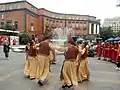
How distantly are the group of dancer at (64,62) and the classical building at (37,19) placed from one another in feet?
193

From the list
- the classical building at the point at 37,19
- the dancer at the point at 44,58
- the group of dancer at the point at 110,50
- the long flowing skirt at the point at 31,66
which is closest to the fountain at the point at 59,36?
the group of dancer at the point at 110,50

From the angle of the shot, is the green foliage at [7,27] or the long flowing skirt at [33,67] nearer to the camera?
the long flowing skirt at [33,67]

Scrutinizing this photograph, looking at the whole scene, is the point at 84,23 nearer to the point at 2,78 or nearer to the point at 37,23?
the point at 37,23

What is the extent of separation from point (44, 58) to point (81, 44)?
1.80m

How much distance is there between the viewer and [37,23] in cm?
8875

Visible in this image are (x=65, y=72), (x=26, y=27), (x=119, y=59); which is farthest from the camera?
(x=26, y=27)

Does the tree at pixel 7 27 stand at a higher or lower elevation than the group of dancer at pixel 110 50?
higher

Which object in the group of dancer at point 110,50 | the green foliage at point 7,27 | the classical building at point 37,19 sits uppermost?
the classical building at point 37,19

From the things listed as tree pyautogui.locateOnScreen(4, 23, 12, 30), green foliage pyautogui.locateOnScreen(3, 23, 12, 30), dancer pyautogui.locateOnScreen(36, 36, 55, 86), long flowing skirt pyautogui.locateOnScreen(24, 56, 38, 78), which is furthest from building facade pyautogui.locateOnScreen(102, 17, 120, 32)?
dancer pyautogui.locateOnScreen(36, 36, 55, 86)

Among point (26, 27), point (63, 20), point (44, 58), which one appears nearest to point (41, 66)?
point (44, 58)

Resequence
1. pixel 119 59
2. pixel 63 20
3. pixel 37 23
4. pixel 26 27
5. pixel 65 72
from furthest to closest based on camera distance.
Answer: pixel 63 20 < pixel 37 23 < pixel 26 27 < pixel 119 59 < pixel 65 72

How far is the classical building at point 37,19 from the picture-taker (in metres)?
74.9

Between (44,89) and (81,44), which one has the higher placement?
(81,44)

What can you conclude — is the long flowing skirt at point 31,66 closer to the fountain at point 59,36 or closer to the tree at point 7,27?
the fountain at point 59,36
